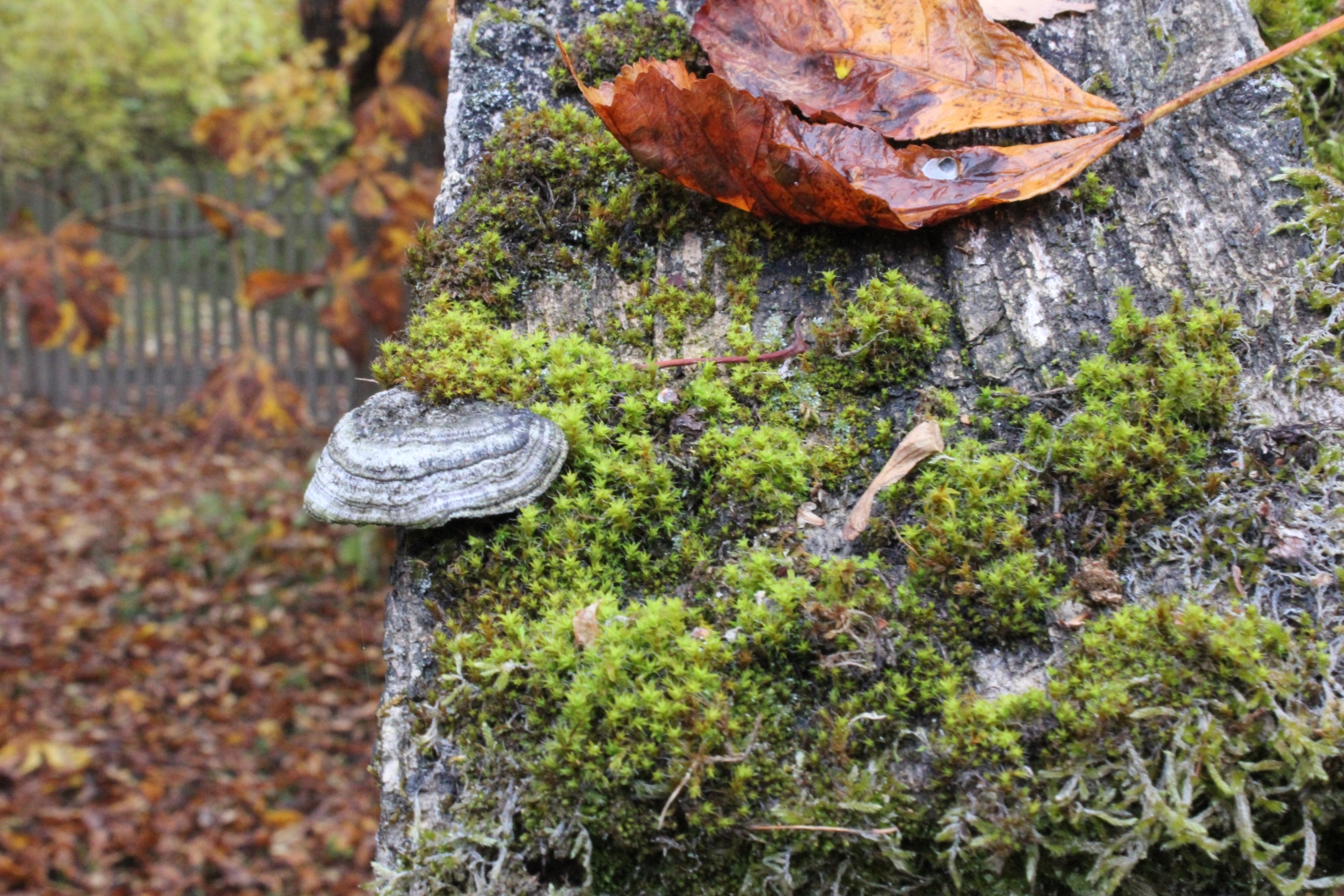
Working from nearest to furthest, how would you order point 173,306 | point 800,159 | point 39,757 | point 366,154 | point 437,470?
point 437,470 → point 800,159 → point 39,757 → point 366,154 → point 173,306

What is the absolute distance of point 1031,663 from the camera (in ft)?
5.24

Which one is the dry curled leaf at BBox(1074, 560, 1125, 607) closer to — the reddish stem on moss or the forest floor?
the reddish stem on moss

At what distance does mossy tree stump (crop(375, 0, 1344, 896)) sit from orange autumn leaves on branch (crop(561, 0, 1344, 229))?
12cm

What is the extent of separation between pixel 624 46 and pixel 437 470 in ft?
4.98

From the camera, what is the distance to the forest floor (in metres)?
4.81

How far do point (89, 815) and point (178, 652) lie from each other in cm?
162

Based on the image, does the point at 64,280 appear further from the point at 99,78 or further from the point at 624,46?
the point at 99,78

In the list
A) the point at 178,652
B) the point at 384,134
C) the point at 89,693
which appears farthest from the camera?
the point at 178,652

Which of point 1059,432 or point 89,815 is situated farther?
point 89,815

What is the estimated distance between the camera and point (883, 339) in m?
2.02

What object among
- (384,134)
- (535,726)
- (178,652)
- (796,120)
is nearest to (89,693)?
(178,652)

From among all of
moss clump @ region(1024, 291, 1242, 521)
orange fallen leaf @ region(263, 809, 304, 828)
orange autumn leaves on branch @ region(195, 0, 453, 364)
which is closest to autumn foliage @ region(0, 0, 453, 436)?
orange autumn leaves on branch @ region(195, 0, 453, 364)

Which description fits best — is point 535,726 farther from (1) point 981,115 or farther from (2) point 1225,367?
(1) point 981,115

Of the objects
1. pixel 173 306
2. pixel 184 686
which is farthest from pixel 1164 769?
pixel 173 306
